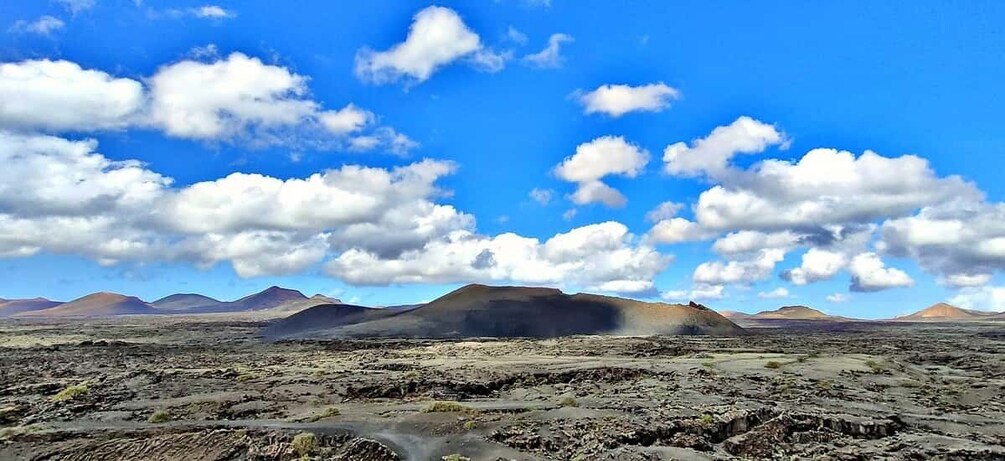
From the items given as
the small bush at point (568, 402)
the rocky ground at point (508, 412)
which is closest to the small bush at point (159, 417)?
the rocky ground at point (508, 412)

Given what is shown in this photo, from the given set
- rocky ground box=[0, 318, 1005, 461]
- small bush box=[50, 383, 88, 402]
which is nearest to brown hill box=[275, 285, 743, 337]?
rocky ground box=[0, 318, 1005, 461]

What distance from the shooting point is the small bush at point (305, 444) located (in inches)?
722

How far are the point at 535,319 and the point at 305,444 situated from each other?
275 feet

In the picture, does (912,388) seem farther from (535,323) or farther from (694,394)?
(535,323)

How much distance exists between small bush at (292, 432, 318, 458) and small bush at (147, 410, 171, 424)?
694cm

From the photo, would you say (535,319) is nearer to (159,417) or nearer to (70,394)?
(70,394)

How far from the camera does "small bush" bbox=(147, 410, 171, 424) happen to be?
22859 mm

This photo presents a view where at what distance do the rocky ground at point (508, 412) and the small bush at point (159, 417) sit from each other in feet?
0.23

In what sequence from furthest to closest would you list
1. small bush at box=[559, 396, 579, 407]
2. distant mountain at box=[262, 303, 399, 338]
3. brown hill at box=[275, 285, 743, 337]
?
1. distant mountain at box=[262, 303, 399, 338]
2. brown hill at box=[275, 285, 743, 337]
3. small bush at box=[559, 396, 579, 407]

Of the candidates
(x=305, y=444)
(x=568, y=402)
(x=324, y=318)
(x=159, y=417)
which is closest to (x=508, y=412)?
(x=568, y=402)

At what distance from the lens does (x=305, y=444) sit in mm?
18719

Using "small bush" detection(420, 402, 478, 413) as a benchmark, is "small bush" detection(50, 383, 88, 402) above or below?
below

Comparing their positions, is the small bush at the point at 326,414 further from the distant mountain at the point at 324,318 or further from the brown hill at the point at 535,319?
the distant mountain at the point at 324,318

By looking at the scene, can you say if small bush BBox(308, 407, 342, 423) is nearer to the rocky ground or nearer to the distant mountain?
the rocky ground
